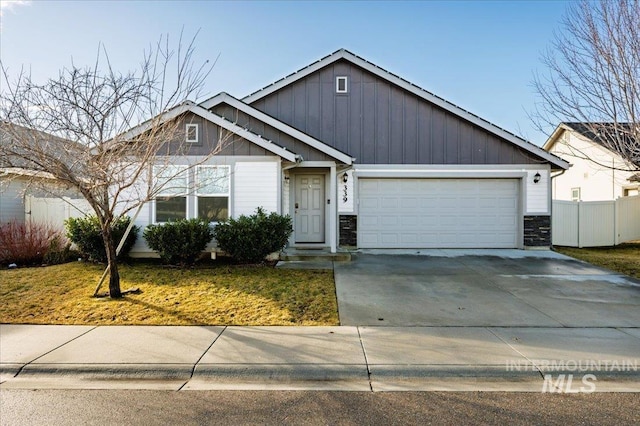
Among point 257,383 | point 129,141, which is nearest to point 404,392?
point 257,383

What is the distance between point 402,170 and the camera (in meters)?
12.2

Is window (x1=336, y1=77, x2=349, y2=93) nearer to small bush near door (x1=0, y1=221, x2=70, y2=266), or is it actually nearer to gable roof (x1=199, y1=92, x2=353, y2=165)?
gable roof (x1=199, y1=92, x2=353, y2=165)

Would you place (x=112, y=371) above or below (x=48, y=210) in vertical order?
below

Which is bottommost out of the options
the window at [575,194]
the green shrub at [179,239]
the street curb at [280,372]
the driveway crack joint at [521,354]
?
the street curb at [280,372]

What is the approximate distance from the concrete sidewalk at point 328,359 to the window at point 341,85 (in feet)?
31.0

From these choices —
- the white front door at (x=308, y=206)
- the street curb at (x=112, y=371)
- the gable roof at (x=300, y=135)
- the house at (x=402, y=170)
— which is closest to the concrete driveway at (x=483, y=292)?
the house at (x=402, y=170)

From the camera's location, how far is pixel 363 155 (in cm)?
1227

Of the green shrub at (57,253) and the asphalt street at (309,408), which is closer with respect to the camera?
the asphalt street at (309,408)

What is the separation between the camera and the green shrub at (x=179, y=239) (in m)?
8.84

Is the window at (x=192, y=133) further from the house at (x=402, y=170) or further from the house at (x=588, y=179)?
the house at (x=588, y=179)

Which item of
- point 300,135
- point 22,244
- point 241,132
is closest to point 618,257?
point 300,135

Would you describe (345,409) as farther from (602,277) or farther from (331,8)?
(331,8)

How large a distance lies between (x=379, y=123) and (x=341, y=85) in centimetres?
189

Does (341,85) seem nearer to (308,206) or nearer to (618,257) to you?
(308,206)
